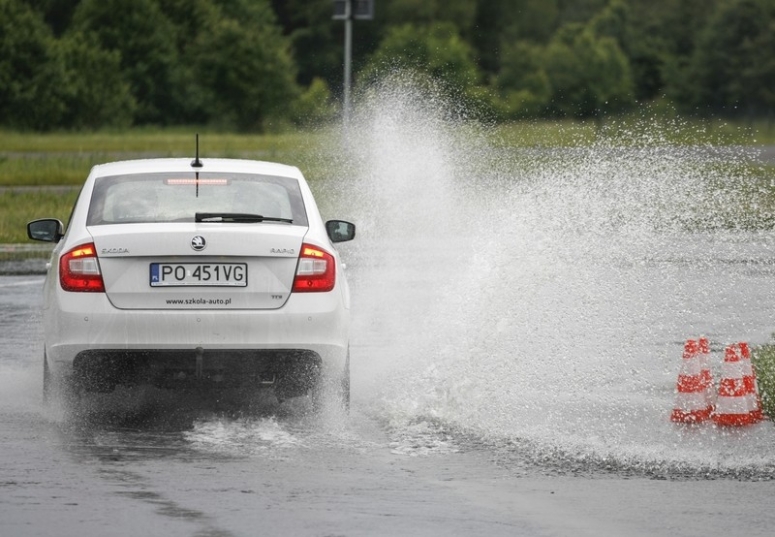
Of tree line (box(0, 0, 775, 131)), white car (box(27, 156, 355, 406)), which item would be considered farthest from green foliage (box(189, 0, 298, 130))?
white car (box(27, 156, 355, 406))

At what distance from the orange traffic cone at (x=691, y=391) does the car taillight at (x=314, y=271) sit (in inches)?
77.9

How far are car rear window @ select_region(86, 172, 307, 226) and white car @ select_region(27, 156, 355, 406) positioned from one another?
0.35ft

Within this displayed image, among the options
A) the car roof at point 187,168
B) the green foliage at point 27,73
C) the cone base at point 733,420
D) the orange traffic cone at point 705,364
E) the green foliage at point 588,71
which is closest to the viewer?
the cone base at point 733,420

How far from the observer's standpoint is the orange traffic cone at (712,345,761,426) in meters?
9.38

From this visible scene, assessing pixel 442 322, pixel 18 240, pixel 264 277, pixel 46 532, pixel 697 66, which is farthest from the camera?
pixel 697 66

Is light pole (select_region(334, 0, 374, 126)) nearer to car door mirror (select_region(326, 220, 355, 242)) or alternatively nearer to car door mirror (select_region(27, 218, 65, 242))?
car door mirror (select_region(326, 220, 355, 242))

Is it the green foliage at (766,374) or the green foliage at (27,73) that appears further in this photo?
the green foliage at (27,73)

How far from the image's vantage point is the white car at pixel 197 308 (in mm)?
8891

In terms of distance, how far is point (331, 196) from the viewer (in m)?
29.0

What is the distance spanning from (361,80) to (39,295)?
27.6m

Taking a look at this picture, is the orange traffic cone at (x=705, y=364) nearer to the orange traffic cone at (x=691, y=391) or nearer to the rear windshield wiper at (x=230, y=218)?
the orange traffic cone at (x=691, y=391)

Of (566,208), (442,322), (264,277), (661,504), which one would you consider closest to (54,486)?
(264,277)

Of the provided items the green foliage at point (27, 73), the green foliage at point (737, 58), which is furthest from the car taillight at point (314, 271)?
the green foliage at point (737, 58)

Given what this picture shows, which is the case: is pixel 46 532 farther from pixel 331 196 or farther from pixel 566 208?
pixel 331 196
